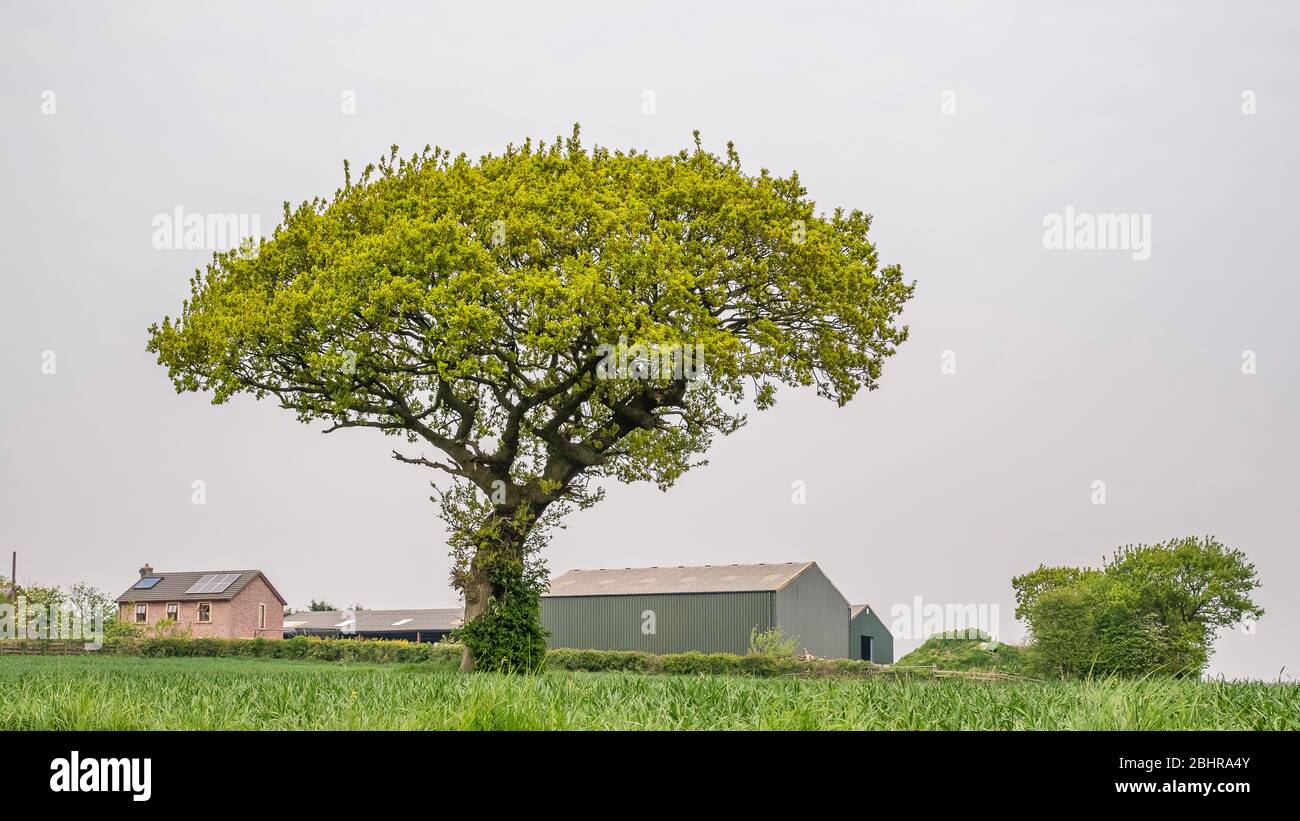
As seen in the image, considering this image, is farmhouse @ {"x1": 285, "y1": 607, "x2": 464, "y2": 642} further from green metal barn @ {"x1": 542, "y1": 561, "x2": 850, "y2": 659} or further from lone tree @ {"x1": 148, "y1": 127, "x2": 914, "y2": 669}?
lone tree @ {"x1": 148, "y1": 127, "x2": 914, "y2": 669}

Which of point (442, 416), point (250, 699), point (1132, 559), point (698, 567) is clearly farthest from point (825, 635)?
point (250, 699)

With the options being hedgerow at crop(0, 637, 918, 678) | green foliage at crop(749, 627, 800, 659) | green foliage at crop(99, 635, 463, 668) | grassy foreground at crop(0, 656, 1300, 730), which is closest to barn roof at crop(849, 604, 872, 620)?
green foliage at crop(749, 627, 800, 659)

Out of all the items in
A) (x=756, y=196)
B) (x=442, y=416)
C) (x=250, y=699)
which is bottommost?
(x=250, y=699)

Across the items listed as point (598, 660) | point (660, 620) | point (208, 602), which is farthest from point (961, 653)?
point (208, 602)

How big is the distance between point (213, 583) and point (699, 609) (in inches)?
1462

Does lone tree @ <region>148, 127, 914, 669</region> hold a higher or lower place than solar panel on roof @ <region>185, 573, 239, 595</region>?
higher

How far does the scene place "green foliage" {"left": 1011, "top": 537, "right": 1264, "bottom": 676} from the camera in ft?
121

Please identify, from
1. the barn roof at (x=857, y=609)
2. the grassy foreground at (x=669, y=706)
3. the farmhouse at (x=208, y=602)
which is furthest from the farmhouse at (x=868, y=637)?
the grassy foreground at (x=669, y=706)

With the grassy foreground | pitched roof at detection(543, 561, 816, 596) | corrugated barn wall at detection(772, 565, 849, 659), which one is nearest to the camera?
the grassy foreground

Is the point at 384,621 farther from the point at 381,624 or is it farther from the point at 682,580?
the point at 682,580

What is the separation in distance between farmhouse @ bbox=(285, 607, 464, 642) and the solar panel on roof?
12885 millimetres

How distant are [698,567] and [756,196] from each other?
33.9 metres
